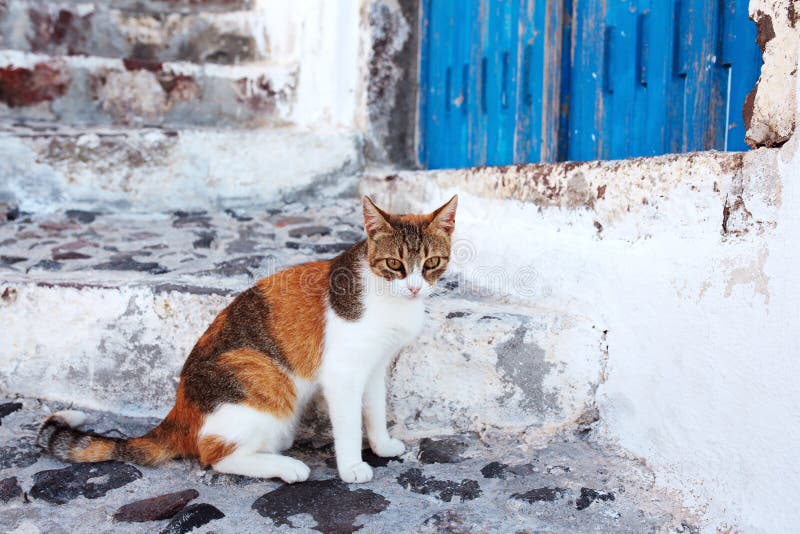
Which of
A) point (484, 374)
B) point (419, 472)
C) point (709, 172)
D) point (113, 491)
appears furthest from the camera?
point (484, 374)

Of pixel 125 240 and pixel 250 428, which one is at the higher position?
pixel 125 240

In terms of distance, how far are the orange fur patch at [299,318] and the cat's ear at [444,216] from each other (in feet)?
A: 1.46

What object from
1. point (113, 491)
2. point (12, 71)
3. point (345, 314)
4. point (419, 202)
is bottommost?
point (113, 491)

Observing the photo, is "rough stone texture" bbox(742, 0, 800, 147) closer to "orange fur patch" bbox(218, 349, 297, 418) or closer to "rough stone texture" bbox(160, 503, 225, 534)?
"orange fur patch" bbox(218, 349, 297, 418)

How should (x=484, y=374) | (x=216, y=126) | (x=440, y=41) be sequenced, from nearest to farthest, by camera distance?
(x=484, y=374) → (x=440, y=41) → (x=216, y=126)

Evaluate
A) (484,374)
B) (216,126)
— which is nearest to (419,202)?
(484,374)

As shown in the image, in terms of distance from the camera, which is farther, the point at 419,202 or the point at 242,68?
the point at 242,68

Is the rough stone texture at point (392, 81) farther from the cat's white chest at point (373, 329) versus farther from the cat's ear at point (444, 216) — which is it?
the cat's white chest at point (373, 329)

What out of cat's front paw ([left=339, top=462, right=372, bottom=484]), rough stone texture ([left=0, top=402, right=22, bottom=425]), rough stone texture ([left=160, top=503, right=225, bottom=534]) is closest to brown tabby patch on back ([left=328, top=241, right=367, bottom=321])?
cat's front paw ([left=339, top=462, right=372, bottom=484])

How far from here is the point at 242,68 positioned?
4.95m

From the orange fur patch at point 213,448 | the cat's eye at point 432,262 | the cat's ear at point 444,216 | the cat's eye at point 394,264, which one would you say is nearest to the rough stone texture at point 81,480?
the orange fur patch at point 213,448

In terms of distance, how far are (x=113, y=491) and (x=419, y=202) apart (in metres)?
2.28

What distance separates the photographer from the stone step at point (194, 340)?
8.61ft

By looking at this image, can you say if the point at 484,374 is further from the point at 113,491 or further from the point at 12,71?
the point at 12,71
